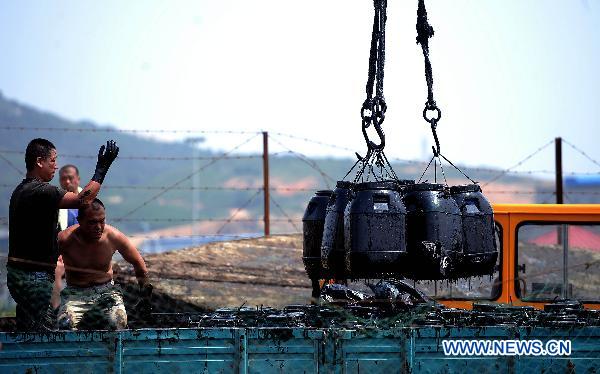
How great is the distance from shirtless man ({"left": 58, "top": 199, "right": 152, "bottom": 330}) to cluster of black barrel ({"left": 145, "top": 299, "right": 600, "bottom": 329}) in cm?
41

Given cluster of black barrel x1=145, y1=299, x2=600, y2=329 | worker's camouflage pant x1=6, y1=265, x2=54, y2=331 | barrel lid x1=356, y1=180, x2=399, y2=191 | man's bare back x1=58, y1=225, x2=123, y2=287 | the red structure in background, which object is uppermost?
barrel lid x1=356, y1=180, x2=399, y2=191

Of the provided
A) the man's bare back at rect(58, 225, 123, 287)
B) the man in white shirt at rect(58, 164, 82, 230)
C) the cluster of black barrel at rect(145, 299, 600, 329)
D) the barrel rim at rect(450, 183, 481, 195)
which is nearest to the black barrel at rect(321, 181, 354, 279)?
the cluster of black barrel at rect(145, 299, 600, 329)

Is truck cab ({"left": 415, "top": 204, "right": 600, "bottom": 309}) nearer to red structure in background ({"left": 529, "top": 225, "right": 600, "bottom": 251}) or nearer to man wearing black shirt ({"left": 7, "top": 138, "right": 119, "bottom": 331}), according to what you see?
red structure in background ({"left": 529, "top": 225, "right": 600, "bottom": 251})

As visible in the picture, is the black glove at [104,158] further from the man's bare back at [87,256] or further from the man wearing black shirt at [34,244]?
the man's bare back at [87,256]

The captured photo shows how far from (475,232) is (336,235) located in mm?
1096

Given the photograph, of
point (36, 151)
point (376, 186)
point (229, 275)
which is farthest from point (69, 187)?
point (376, 186)

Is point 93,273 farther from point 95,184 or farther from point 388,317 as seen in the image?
point 388,317

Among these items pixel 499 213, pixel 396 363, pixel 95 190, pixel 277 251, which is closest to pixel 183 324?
pixel 95 190

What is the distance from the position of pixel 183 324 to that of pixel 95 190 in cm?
140

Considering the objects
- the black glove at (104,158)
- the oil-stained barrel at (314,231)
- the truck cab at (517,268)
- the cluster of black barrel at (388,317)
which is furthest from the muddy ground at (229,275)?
the black glove at (104,158)

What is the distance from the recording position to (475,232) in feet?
26.5

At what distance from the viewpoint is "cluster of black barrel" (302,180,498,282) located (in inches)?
296

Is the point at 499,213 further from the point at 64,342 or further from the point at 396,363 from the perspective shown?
the point at 64,342

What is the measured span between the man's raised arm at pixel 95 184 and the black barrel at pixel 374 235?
1.71 meters
